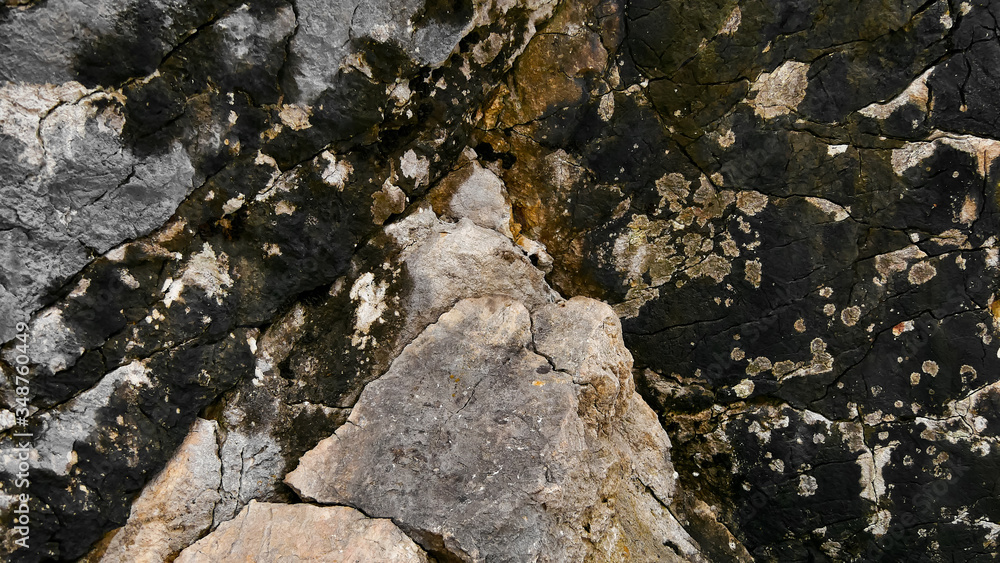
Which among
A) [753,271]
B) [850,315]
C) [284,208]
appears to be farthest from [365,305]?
[850,315]

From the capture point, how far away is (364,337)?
7.13ft

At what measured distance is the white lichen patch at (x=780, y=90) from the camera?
212 cm

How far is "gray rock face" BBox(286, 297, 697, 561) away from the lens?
1.92 metres

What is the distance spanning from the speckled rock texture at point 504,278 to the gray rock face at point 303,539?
1cm

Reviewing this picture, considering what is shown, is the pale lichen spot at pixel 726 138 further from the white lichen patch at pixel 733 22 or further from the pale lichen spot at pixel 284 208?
the pale lichen spot at pixel 284 208

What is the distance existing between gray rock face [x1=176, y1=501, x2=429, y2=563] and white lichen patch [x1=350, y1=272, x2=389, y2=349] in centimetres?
62

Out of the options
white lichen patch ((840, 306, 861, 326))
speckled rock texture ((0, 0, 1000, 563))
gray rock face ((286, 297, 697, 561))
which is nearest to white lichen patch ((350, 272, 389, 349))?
speckled rock texture ((0, 0, 1000, 563))

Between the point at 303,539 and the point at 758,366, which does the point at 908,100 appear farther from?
the point at 303,539

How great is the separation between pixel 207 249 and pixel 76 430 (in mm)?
695

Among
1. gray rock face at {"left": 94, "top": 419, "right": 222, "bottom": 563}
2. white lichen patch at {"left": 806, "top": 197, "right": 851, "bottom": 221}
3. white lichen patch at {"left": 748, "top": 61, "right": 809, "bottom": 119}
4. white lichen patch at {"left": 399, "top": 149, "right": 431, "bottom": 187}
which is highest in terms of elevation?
white lichen patch at {"left": 748, "top": 61, "right": 809, "bottom": 119}

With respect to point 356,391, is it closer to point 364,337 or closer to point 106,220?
A: point 364,337

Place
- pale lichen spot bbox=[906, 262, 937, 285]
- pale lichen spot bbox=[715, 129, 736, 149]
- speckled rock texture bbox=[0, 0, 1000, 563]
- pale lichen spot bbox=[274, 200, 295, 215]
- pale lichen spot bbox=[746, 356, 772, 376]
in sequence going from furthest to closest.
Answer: pale lichen spot bbox=[746, 356, 772, 376]
pale lichen spot bbox=[715, 129, 736, 149]
pale lichen spot bbox=[906, 262, 937, 285]
pale lichen spot bbox=[274, 200, 295, 215]
speckled rock texture bbox=[0, 0, 1000, 563]

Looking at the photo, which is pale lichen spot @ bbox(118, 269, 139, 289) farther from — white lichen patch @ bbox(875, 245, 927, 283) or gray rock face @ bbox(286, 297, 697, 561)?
white lichen patch @ bbox(875, 245, 927, 283)

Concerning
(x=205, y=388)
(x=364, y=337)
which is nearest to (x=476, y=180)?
(x=364, y=337)
